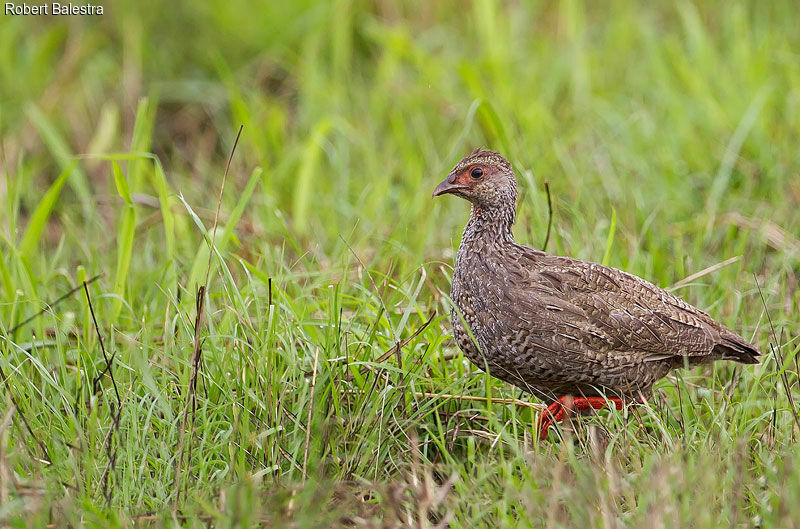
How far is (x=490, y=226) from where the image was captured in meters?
4.54

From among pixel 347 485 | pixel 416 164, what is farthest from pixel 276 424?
pixel 416 164

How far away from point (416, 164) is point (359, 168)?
52cm

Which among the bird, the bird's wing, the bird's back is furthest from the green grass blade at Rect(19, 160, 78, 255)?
the bird's wing

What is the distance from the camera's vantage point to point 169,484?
3.86 meters

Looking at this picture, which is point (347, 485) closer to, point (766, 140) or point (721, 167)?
point (721, 167)

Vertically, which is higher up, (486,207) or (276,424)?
(486,207)

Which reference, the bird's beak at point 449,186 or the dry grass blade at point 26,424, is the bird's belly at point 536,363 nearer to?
the bird's beak at point 449,186

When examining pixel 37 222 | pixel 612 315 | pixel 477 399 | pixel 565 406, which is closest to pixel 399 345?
pixel 477 399

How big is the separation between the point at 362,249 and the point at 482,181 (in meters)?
1.38

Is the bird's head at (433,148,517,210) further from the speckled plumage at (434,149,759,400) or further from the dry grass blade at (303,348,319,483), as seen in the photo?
the dry grass blade at (303,348,319,483)

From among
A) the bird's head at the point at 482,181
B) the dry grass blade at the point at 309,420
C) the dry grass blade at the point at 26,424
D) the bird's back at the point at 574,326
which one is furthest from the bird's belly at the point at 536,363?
the dry grass blade at the point at 26,424

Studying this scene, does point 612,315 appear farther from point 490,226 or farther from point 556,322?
point 490,226

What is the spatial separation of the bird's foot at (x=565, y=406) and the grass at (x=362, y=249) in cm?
8

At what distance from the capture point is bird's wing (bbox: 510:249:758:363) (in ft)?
14.0
